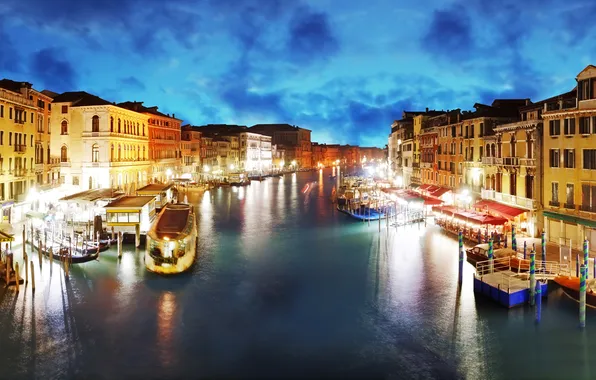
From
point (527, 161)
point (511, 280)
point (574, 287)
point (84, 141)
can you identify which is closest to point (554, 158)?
point (527, 161)

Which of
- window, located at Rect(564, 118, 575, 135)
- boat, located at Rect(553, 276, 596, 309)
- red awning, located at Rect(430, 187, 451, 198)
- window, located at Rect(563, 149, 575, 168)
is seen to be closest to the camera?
boat, located at Rect(553, 276, 596, 309)

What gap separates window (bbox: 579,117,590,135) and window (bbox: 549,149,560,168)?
200 centimetres

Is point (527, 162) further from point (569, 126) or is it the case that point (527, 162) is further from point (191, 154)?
point (191, 154)

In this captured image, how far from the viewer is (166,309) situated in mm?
19578

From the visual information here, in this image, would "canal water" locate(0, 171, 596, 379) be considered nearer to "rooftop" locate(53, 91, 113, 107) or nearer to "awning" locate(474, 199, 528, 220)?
"awning" locate(474, 199, 528, 220)

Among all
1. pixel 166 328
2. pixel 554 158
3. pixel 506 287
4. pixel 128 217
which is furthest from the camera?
pixel 128 217

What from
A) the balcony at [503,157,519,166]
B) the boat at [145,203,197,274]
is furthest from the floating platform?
the boat at [145,203,197,274]

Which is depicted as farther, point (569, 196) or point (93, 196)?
point (93, 196)

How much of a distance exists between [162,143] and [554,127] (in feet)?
183

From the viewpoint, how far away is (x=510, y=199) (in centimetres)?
3084

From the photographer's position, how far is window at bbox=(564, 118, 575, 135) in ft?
81.6

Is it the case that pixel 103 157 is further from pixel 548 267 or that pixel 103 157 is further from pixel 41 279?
pixel 548 267

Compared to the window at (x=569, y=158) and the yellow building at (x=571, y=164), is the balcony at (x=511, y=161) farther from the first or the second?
the window at (x=569, y=158)

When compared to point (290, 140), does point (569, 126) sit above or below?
below
